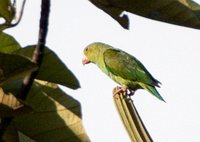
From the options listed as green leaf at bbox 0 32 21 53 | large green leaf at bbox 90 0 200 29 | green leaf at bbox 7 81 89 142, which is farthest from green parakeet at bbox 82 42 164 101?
large green leaf at bbox 90 0 200 29

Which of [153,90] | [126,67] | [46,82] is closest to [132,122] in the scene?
[46,82]

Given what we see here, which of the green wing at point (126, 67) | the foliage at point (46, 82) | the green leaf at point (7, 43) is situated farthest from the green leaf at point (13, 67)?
the green wing at point (126, 67)

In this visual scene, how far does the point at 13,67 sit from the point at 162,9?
0.39 meters

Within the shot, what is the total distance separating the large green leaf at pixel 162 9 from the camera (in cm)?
128

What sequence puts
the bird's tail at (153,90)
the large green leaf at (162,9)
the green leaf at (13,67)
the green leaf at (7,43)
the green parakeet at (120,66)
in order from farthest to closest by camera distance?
the green parakeet at (120,66), the bird's tail at (153,90), the green leaf at (7,43), the large green leaf at (162,9), the green leaf at (13,67)

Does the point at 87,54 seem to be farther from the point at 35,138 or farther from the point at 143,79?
the point at 35,138

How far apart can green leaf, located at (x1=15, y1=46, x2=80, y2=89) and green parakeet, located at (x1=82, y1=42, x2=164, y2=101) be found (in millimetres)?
2086

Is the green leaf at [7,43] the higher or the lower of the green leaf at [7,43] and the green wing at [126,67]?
the higher

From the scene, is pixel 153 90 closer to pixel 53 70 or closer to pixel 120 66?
pixel 120 66

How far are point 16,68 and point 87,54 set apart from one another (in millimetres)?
3345

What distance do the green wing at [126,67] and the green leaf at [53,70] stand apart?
2.29 metres

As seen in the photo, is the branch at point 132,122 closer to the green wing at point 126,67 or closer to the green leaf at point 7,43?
the green leaf at point 7,43

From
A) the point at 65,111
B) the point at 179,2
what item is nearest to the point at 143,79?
the point at 65,111

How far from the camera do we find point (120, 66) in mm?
4145
